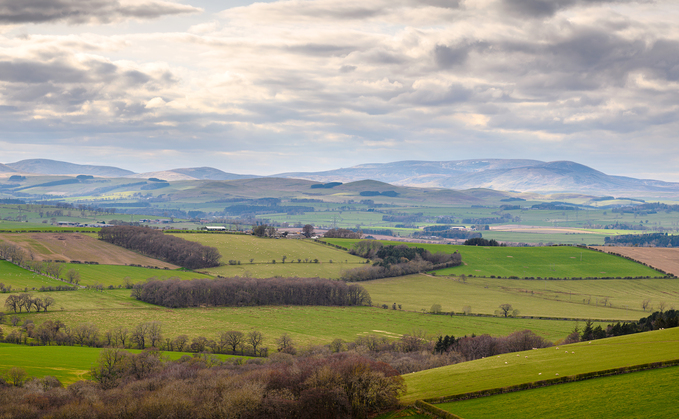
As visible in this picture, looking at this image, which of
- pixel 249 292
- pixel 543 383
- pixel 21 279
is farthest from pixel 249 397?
pixel 21 279

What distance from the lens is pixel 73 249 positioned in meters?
131

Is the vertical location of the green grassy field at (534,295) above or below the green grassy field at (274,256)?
below

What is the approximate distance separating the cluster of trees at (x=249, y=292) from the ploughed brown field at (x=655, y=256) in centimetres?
7603

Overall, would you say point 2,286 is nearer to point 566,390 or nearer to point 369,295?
point 369,295

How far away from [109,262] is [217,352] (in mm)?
69471

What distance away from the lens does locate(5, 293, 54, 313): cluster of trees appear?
80.2 m

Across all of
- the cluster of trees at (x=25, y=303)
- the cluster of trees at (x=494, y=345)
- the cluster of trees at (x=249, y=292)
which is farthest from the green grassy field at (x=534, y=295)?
the cluster of trees at (x=25, y=303)

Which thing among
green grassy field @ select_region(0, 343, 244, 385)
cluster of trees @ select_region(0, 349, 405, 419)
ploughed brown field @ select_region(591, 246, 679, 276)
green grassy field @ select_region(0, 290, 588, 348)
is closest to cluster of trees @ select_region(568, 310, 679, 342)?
green grassy field @ select_region(0, 290, 588, 348)

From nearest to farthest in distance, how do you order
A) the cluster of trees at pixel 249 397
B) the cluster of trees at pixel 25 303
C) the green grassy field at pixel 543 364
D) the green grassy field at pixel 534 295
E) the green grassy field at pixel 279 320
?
the green grassy field at pixel 543 364, the cluster of trees at pixel 249 397, the green grassy field at pixel 279 320, the cluster of trees at pixel 25 303, the green grassy field at pixel 534 295

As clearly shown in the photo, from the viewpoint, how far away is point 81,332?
235 ft

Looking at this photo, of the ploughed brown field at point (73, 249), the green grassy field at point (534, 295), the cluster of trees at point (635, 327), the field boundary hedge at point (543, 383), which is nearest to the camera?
the field boundary hedge at point (543, 383)

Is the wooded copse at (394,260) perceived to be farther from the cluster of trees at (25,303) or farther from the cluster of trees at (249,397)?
the cluster of trees at (249,397)

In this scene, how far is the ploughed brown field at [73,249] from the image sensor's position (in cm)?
12456

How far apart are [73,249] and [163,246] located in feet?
71.6
